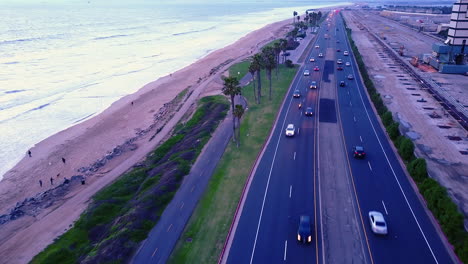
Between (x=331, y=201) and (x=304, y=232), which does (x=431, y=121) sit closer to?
(x=331, y=201)

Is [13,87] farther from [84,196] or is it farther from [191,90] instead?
[84,196]

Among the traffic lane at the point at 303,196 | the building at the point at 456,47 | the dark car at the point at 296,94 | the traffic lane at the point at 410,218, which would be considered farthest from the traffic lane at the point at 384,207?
the building at the point at 456,47

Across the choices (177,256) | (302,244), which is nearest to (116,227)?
(177,256)

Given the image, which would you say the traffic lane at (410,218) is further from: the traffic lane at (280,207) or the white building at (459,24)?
the white building at (459,24)

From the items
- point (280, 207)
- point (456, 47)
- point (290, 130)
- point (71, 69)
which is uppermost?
point (456, 47)

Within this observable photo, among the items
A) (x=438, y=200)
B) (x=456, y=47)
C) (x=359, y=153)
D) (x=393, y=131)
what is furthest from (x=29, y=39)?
(x=438, y=200)
